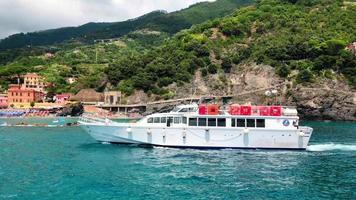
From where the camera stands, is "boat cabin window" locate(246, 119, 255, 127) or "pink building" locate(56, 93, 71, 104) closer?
"boat cabin window" locate(246, 119, 255, 127)

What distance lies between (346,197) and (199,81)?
3799 inches

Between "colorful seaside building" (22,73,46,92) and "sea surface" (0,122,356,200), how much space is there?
11623cm

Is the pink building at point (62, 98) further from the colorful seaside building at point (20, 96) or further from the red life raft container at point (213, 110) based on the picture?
the red life raft container at point (213, 110)

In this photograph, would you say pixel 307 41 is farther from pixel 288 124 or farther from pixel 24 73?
pixel 24 73

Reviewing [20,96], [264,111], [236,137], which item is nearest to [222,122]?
[236,137]

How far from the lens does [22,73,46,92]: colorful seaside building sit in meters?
160

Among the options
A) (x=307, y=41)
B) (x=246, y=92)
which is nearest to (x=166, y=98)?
(x=246, y=92)

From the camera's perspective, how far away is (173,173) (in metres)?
33.0

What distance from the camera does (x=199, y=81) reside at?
122 meters

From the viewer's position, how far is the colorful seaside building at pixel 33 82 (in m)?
160

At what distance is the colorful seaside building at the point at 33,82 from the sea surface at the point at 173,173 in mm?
116228

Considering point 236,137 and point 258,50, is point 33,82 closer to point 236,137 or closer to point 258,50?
point 258,50

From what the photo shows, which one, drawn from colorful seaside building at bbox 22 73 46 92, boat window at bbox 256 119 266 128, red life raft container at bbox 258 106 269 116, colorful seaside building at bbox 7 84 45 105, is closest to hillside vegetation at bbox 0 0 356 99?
colorful seaside building at bbox 22 73 46 92

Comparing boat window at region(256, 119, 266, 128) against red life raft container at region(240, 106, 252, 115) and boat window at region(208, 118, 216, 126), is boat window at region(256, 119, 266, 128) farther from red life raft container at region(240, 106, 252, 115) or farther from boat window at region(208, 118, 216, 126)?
boat window at region(208, 118, 216, 126)
